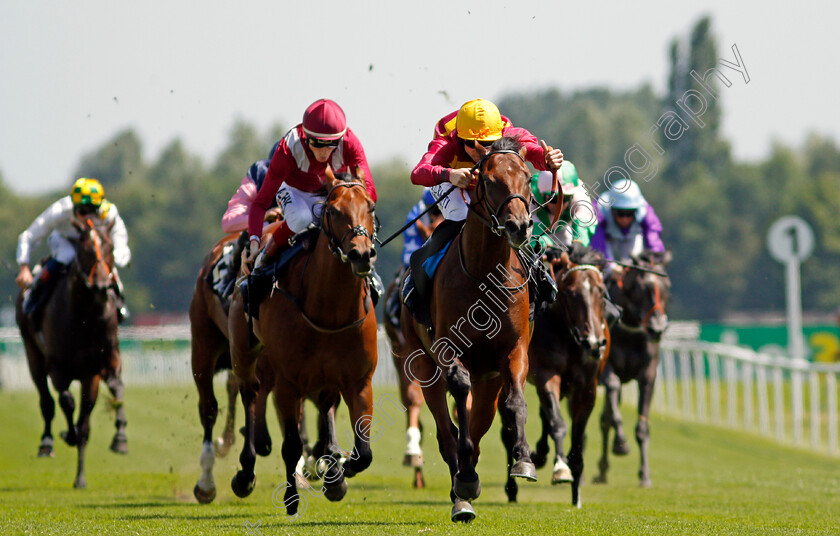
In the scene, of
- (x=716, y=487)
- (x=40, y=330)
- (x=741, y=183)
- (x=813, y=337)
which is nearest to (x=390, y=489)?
(x=716, y=487)

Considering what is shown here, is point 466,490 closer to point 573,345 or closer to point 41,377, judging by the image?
point 573,345

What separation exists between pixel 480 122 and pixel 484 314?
1.21 m

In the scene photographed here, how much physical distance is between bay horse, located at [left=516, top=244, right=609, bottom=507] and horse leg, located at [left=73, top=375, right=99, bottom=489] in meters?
3.88

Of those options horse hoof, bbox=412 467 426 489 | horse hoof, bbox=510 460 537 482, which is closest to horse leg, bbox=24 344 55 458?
horse hoof, bbox=412 467 426 489

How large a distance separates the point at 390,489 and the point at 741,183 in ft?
225

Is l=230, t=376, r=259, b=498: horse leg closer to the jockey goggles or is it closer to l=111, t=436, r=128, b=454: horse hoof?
the jockey goggles

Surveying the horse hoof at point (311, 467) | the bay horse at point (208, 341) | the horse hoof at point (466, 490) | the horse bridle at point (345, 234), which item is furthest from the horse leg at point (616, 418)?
the horse bridle at point (345, 234)

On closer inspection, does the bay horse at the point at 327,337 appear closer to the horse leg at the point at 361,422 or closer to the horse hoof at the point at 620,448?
the horse leg at the point at 361,422

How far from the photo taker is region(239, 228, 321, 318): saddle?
7.70m

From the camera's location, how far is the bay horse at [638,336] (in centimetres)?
1131

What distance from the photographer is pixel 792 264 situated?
758 inches

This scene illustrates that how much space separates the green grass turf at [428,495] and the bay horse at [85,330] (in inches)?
28.4

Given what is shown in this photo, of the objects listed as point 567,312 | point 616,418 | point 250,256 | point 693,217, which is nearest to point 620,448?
point 616,418

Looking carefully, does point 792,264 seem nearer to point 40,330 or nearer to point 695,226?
point 40,330
